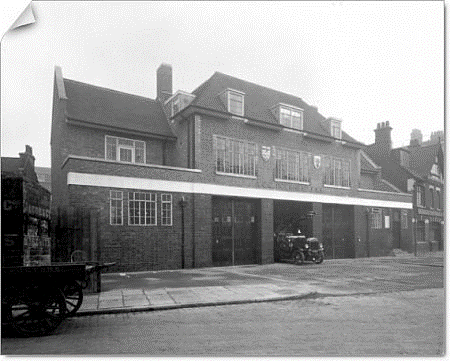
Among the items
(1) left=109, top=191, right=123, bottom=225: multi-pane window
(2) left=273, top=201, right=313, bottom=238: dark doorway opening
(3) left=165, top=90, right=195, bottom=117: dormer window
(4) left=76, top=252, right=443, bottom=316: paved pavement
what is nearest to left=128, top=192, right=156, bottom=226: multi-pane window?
(1) left=109, top=191, right=123, bottom=225: multi-pane window

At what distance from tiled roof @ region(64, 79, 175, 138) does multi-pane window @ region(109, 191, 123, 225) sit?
3168 mm

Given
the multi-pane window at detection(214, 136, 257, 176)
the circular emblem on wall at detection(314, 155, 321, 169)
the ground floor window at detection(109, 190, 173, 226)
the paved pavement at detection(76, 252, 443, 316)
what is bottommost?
the paved pavement at detection(76, 252, 443, 316)

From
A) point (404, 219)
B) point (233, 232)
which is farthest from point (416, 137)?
point (233, 232)

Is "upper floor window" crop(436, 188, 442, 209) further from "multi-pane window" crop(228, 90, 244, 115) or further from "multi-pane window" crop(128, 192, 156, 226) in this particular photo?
"multi-pane window" crop(228, 90, 244, 115)

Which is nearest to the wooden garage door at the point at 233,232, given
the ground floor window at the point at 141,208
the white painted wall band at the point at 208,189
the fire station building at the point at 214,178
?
the fire station building at the point at 214,178

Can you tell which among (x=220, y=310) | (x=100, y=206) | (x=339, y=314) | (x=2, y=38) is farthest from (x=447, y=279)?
(x=100, y=206)

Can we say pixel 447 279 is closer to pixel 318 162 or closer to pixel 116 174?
pixel 318 162

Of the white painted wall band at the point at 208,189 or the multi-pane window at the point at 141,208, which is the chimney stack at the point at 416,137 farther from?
the multi-pane window at the point at 141,208

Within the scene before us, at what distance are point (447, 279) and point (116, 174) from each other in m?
8.87

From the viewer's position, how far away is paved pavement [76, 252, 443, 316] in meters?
6.36

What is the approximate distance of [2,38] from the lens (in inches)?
172

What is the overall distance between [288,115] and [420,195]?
235 inches

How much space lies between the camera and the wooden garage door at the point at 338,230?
1015 cm

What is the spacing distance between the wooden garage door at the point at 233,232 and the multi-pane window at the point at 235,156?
1.14m
